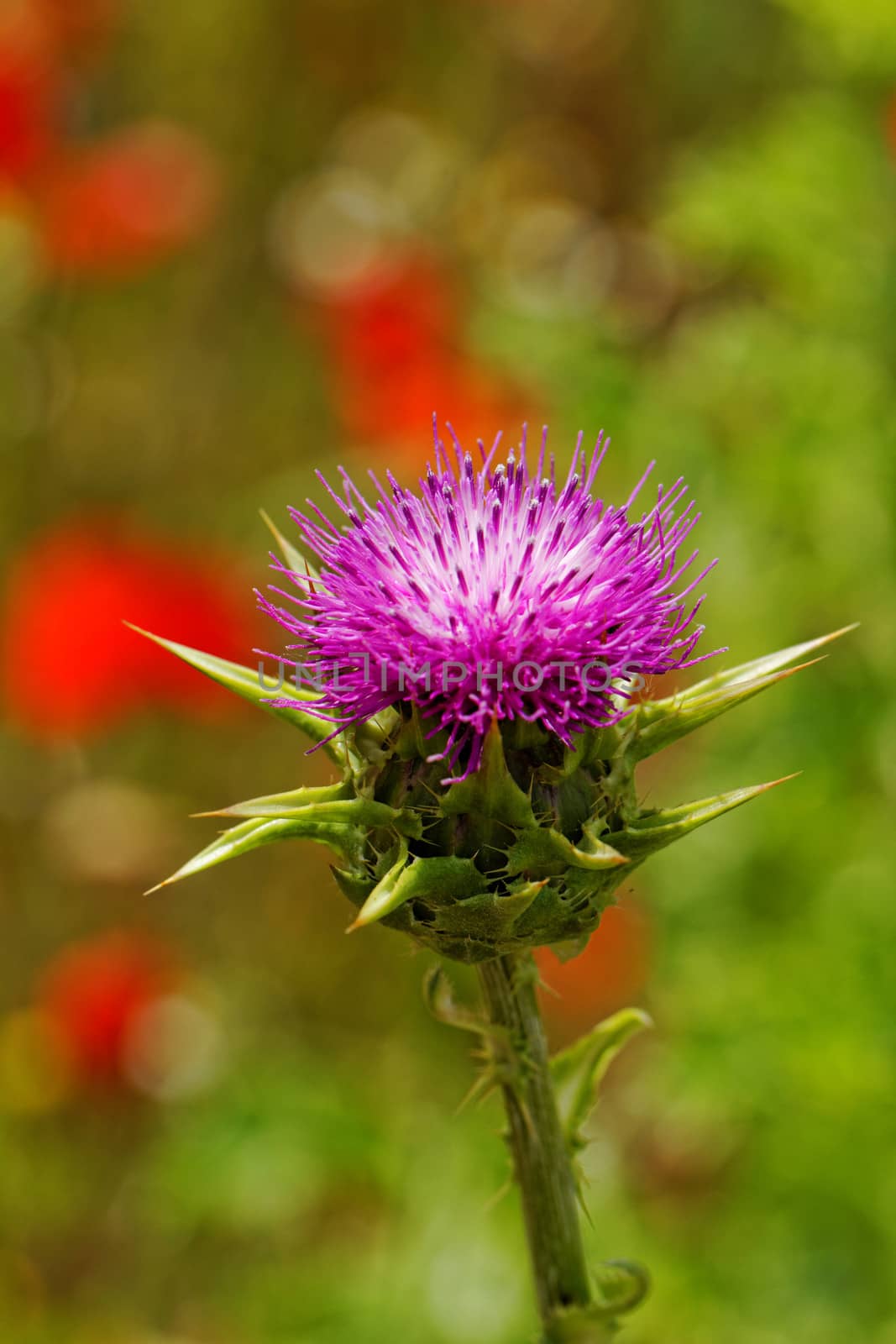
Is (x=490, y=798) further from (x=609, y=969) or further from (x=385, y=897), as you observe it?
(x=609, y=969)

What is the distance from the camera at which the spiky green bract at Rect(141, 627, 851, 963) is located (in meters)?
1.36

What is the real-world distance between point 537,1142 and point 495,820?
375 millimetres

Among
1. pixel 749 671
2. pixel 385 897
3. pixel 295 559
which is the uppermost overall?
pixel 295 559

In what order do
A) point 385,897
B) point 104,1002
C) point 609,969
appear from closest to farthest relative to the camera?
point 385,897, point 104,1002, point 609,969

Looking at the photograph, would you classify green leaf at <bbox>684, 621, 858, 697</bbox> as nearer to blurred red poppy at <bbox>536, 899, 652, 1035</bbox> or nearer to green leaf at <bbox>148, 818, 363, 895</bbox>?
green leaf at <bbox>148, 818, 363, 895</bbox>

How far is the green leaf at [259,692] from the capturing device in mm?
1432

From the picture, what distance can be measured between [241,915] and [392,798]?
362 cm

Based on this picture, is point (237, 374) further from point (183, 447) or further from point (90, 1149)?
point (90, 1149)

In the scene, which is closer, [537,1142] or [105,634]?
[537,1142]

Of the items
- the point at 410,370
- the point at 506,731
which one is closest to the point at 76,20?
the point at 410,370

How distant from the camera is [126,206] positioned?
149 inches

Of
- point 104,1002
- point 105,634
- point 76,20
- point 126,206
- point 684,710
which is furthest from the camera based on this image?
point 76,20

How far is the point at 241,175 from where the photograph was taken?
5.54 metres

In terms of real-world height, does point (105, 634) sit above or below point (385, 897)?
above
